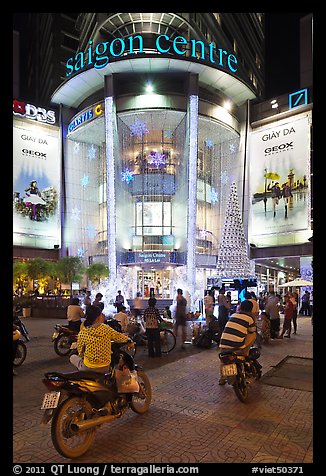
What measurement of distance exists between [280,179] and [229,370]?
3022cm

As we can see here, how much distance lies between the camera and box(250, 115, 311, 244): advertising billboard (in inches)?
1292

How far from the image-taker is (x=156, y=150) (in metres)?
35.9

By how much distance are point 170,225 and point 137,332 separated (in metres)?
24.9

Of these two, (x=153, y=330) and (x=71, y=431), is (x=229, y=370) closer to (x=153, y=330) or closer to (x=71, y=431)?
(x=71, y=431)

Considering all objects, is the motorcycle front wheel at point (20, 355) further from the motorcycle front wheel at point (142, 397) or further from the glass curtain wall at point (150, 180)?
the glass curtain wall at point (150, 180)

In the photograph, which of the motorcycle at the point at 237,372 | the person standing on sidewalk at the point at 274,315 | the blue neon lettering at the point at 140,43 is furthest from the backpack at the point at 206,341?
the blue neon lettering at the point at 140,43

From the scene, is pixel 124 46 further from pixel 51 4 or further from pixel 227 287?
pixel 51 4

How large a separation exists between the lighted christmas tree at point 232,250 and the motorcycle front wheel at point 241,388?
59.1 ft

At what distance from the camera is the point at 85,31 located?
46188 mm

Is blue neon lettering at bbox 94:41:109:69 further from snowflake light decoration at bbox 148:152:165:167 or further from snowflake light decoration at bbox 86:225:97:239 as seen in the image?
snowflake light decoration at bbox 86:225:97:239

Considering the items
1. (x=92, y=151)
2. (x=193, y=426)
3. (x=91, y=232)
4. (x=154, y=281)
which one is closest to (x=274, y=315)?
(x=193, y=426)

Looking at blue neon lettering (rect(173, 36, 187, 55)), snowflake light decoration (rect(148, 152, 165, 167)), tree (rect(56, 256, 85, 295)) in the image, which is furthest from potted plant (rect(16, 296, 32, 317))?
blue neon lettering (rect(173, 36, 187, 55))

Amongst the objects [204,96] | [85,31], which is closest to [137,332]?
[204,96]

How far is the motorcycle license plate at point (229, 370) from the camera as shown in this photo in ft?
20.4
